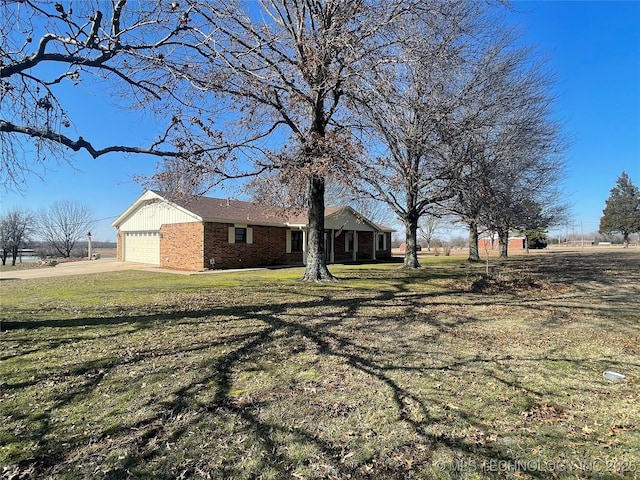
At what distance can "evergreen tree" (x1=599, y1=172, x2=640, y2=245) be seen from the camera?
2172 inches

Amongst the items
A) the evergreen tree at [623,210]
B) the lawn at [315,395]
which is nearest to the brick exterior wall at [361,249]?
the lawn at [315,395]

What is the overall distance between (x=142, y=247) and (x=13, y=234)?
19767 mm

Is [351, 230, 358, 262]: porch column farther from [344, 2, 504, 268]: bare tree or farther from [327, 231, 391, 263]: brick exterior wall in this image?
[344, 2, 504, 268]: bare tree

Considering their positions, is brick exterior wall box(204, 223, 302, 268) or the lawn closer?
the lawn

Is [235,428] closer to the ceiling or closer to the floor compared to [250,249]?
closer to the floor

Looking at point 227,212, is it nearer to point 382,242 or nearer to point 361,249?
point 361,249

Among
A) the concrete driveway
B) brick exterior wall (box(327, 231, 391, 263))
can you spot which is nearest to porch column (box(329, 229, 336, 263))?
brick exterior wall (box(327, 231, 391, 263))

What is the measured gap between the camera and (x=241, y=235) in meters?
19.9

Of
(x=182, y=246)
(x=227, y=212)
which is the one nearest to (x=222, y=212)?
(x=227, y=212)

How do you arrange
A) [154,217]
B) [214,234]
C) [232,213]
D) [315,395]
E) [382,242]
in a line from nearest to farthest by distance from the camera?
[315,395] → [214,234] → [232,213] → [154,217] → [382,242]

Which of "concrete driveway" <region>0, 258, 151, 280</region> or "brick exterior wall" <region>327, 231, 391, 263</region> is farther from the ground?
"brick exterior wall" <region>327, 231, 391, 263</region>

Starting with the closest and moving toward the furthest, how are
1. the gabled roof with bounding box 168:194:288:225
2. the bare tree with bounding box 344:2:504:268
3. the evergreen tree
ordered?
1. the bare tree with bounding box 344:2:504:268
2. the gabled roof with bounding box 168:194:288:225
3. the evergreen tree

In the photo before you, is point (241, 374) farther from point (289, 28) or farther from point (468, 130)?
point (468, 130)

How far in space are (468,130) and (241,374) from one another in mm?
10382
